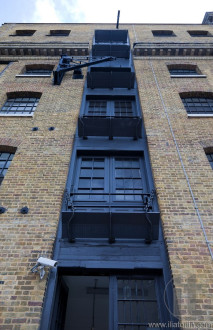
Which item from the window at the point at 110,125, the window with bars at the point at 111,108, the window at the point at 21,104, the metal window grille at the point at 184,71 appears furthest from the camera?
the metal window grille at the point at 184,71

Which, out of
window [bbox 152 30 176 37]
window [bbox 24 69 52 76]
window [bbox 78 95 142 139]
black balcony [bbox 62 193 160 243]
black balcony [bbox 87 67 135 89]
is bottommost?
black balcony [bbox 62 193 160 243]

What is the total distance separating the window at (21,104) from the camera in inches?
372

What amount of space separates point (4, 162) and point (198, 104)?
795 centimetres

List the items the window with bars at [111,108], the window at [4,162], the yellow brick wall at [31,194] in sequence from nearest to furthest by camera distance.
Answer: the yellow brick wall at [31,194]
the window at [4,162]
the window with bars at [111,108]

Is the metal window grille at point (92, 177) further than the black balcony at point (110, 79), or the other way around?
the black balcony at point (110, 79)

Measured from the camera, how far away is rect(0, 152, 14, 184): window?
6.91m

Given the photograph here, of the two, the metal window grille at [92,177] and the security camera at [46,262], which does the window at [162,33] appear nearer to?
the metal window grille at [92,177]

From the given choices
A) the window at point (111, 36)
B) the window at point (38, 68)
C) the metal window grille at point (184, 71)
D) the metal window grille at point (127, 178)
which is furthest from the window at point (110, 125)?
the window at point (111, 36)

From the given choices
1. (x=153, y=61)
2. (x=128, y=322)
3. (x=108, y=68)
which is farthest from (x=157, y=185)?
(x=153, y=61)

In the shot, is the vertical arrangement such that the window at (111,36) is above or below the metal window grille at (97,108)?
above

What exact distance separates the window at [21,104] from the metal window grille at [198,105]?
6420 mm

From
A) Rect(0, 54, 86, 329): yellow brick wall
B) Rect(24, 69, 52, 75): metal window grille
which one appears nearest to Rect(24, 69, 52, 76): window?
Rect(24, 69, 52, 75): metal window grille

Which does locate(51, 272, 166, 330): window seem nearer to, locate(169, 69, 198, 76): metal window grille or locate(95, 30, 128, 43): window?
locate(169, 69, 198, 76): metal window grille

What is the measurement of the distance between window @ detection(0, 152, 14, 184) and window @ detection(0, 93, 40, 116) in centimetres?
238
